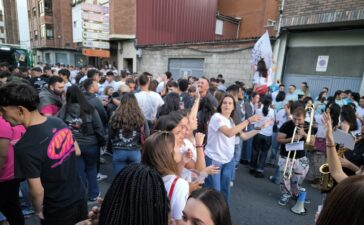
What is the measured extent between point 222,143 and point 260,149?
6.87 feet

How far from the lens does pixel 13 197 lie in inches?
91.4

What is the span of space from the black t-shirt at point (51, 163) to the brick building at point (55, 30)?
2779cm

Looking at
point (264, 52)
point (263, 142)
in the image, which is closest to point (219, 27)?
Answer: point (264, 52)

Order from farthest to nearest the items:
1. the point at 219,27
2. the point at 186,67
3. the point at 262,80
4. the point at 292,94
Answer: the point at 219,27 → the point at 186,67 → the point at 292,94 → the point at 262,80

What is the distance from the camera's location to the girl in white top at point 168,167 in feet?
Result: 4.82

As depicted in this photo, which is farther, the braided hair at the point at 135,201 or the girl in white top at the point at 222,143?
the girl in white top at the point at 222,143

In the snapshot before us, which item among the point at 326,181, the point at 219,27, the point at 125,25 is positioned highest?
the point at 219,27

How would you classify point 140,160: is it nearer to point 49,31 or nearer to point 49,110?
point 49,110

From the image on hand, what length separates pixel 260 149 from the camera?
→ 4.71m

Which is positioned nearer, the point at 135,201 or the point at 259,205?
the point at 135,201

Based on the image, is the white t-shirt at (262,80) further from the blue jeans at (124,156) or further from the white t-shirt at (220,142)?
the blue jeans at (124,156)

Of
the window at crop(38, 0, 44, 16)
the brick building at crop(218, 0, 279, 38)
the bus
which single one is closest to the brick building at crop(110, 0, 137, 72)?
the bus

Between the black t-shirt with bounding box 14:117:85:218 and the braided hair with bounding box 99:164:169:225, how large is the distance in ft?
3.13

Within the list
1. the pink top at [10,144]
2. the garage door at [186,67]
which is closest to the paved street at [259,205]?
the pink top at [10,144]
